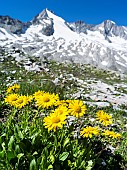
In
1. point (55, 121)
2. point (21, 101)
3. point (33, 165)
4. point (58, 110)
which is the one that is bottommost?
point (33, 165)

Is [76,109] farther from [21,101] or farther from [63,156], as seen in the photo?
[21,101]

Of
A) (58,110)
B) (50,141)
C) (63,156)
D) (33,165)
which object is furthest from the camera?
(50,141)

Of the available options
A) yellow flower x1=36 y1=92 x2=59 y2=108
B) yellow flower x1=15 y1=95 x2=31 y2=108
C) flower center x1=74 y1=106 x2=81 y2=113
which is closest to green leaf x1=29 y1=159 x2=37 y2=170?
yellow flower x1=36 y1=92 x2=59 y2=108

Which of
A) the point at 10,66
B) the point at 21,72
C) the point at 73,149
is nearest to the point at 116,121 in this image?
the point at 73,149

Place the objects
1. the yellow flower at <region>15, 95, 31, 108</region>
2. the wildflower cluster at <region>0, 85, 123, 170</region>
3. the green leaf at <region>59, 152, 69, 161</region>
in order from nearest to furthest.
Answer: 1. the wildflower cluster at <region>0, 85, 123, 170</region>
2. the green leaf at <region>59, 152, 69, 161</region>
3. the yellow flower at <region>15, 95, 31, 108</region>

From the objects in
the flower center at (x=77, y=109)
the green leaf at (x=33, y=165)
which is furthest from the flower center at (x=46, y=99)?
the green leaf at (x=33, y=165)

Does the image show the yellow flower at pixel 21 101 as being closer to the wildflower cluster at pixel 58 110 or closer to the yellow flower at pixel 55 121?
the wildflower cluster at pixel 58 110

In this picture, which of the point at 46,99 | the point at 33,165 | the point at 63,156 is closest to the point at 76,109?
the point at 46,99

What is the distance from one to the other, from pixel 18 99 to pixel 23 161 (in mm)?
1334

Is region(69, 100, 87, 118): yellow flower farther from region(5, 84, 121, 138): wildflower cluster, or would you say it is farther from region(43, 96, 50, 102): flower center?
region(43, 96, 50, 102): flower center

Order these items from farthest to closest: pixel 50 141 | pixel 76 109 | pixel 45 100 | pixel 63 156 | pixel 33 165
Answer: pixel 50 141 < pixel 45 100 < pixel 63 156 < pixel 76 109 < pixel 33 165

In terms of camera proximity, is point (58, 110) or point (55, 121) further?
point (58, 110)

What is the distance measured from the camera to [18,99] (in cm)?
692

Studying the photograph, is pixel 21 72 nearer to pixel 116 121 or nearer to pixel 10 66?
pixel 10 66
